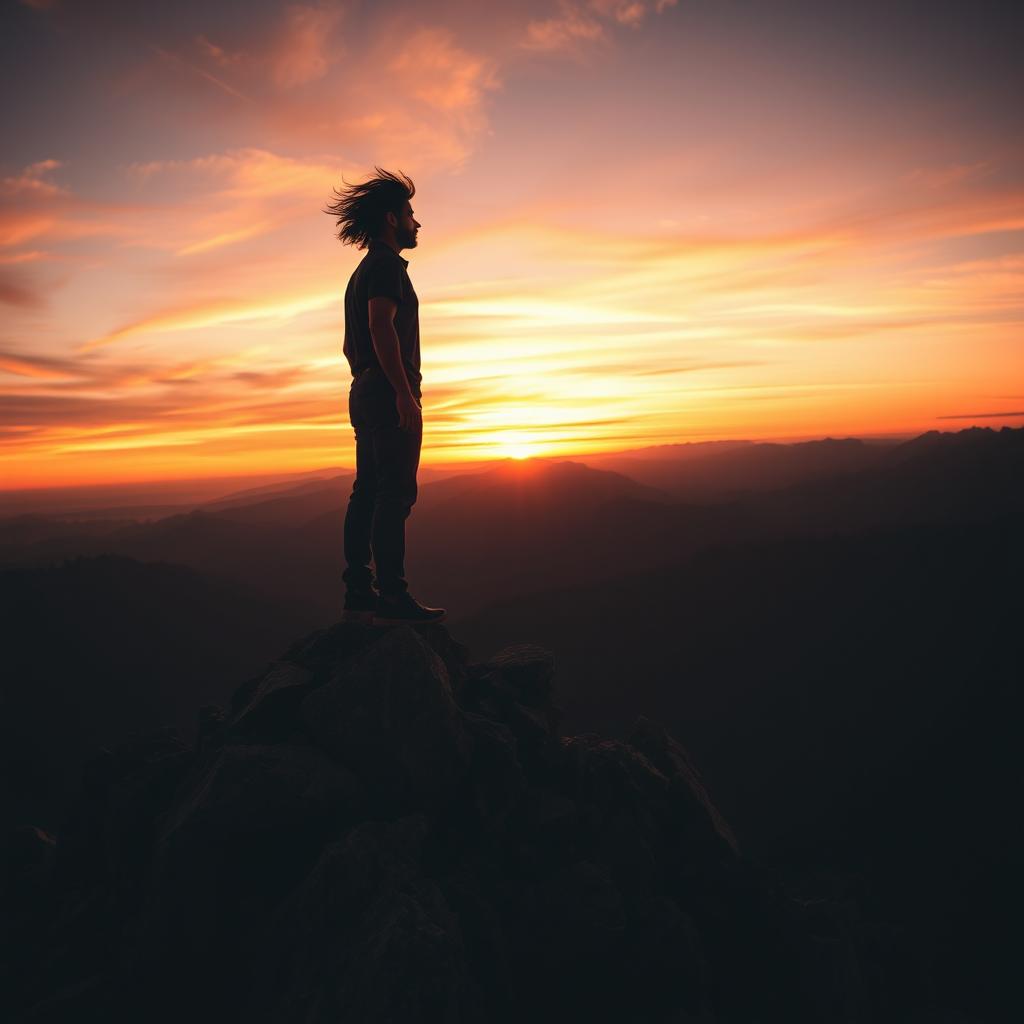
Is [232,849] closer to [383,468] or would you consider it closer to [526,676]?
[383,468]

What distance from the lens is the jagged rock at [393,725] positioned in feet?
16.5

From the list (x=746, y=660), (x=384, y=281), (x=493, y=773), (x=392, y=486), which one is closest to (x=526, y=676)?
(x=493, y=773)

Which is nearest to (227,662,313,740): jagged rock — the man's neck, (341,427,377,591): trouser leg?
(341,427,377,591): trouser leg

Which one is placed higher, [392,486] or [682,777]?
[392,486]

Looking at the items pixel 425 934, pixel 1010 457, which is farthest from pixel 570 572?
pixel 1010 457

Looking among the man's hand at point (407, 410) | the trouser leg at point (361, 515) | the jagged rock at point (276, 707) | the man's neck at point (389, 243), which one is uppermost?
the man's neck at point (389, 243)

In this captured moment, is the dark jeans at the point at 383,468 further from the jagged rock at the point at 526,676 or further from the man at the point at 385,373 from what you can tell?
the jagged rock at the point at 526,676

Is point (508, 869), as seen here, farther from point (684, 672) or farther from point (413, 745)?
point (684, 672)

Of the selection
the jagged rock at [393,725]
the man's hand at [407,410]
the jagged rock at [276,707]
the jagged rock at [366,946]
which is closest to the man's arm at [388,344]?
the man's hand at [407,410]

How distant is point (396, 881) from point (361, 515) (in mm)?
3381

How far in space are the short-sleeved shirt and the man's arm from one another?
0.11 m

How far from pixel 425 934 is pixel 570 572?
66.8m

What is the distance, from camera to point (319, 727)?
17.2 feet

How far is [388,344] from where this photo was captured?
5.02 metres
